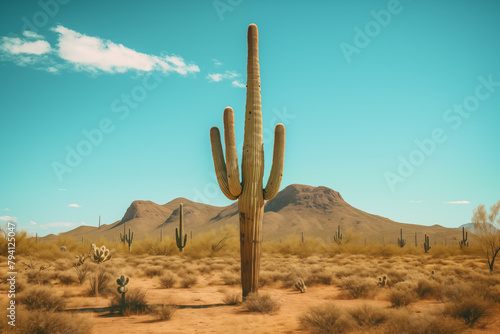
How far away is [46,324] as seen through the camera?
636 centimetres

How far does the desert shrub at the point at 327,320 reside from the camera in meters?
7.07

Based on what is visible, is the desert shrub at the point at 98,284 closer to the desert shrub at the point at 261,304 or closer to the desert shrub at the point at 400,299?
the desert shrub at the point at 261,304

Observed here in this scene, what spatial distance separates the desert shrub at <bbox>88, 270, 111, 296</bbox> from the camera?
460 inches

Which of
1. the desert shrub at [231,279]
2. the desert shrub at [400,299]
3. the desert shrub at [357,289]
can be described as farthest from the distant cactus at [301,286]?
the desert shrub at [400,299]

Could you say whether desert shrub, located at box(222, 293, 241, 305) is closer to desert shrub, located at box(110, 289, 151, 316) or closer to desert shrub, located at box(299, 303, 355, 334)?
desert shrub, located at box(110, 289, 151, 316)

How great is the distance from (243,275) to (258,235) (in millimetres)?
1230

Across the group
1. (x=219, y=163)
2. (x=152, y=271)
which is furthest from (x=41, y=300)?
(x=152, y=271)

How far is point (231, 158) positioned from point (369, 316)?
5.40 m

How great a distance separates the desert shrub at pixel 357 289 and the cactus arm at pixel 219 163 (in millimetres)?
5108

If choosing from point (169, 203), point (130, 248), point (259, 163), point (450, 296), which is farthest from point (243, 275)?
point (169, 203)

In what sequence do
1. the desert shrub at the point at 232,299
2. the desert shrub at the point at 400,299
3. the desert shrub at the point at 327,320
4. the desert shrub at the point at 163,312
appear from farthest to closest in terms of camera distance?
the desert shrub at the point at 232,299, the desert shrub at the point at 400,299, the desert shrub at the point at 163,312, the desert shrub at the point at 327,320

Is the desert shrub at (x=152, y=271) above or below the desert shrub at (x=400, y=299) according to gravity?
below

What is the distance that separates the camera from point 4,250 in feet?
74.1

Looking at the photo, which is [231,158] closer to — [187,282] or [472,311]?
[187,282]
